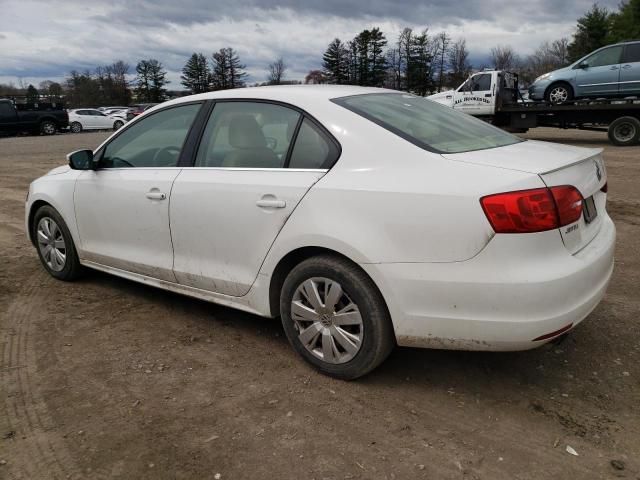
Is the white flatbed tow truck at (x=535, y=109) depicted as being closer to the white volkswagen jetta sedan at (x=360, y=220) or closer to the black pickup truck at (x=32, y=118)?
the white volkswagen jetta sedan at (x=360, y=220)

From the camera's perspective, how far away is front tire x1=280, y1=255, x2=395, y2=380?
2.81 m

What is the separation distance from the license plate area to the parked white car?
110 ft

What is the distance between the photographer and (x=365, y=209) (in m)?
2.73

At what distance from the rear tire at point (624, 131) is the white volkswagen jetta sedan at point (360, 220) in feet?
47.0

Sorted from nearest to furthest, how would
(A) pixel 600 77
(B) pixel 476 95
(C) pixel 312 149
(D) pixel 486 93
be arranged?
(C) pixel 312 149 → (A) pixel 600 77 → (D) pixel 486 93 → (B) pixel 476 95

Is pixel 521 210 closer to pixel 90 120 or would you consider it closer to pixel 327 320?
pixel 327 320

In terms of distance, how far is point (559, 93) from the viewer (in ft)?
55.8

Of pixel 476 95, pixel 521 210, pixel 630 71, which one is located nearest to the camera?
pixel 521 210

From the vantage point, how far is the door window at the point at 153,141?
3791 mm

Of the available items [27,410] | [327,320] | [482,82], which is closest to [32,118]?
[482,82]

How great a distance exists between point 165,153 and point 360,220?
5.77 feet

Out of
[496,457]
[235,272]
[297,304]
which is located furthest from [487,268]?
[235,272]

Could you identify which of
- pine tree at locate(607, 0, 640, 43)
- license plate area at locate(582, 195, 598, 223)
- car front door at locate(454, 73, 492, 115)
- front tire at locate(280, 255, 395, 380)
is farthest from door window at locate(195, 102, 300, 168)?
pine tree at locate(607, 0, 640, 43)

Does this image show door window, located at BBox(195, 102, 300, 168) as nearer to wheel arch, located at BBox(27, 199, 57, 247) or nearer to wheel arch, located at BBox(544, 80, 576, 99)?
wheel arch, located at BBox(27, 199, 57, 247)
